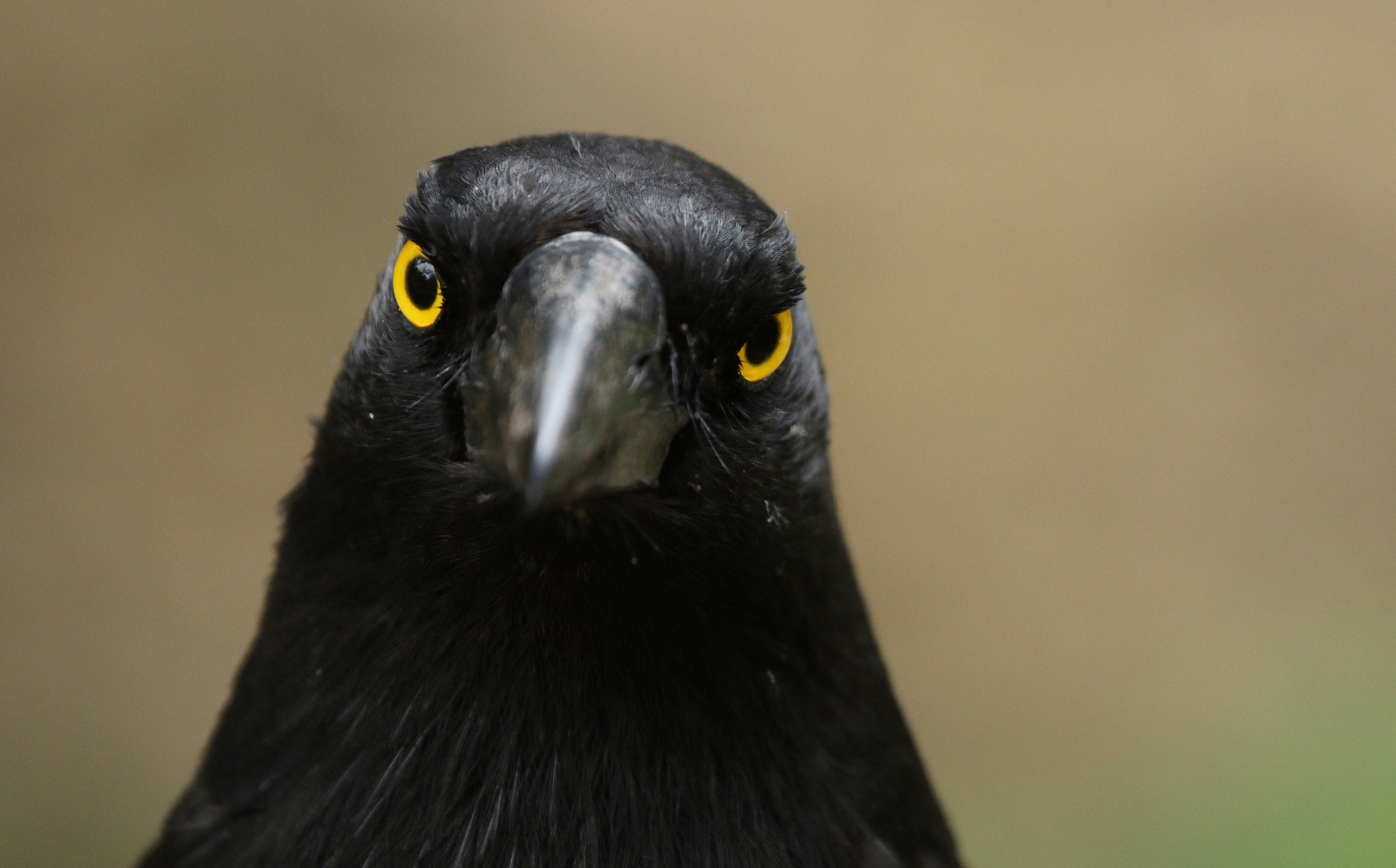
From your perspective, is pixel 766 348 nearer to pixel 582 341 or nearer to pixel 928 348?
pixel 582 341

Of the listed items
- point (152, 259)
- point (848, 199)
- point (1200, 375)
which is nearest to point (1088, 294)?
point (1200, 375)

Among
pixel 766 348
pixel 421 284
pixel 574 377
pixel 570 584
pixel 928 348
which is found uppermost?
pixel 928 348

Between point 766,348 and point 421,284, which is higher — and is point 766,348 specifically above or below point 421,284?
below

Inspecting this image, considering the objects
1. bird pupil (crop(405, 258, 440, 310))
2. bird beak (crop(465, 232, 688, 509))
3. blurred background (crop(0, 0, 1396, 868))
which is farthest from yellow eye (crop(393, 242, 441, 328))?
blurred background (crop(0, 0, 1396, 868))

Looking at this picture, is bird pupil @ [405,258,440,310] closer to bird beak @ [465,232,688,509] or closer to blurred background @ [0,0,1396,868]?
bird beak @ [465,232,688,509]

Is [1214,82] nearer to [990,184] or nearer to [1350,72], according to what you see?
[1350,72]

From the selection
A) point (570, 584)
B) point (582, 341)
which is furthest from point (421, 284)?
point (570, 584)

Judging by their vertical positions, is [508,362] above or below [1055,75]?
below

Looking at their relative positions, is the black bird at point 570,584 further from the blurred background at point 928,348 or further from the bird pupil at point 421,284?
the blurred background at point 928,348
